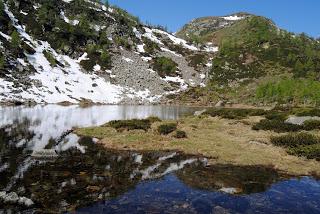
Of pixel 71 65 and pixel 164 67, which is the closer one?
pixel 71 65

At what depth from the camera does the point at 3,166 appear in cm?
2050

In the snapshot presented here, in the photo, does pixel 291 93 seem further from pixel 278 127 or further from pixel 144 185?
pixel 144 185

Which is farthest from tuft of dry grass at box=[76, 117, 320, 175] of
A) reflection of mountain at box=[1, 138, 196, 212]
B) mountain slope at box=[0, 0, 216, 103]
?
mountain slope at box=[0, 0, 216, 103]

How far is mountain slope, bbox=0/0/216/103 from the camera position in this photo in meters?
121

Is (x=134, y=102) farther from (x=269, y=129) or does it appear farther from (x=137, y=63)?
(x=269, y=129)

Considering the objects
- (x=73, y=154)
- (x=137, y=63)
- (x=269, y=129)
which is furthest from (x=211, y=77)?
(x=73, y=154)

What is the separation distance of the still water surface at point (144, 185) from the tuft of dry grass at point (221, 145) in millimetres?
1539

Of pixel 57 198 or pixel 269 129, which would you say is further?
pixel 269 129

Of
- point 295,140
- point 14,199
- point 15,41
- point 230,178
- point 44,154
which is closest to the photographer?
point 14,199

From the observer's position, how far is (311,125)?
36062mm

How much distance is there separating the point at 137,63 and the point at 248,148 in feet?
505

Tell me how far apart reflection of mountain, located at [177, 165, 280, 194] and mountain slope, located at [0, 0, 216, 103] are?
87055 mm

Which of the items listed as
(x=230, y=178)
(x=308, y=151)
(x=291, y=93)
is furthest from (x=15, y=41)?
(x=230, y=178)

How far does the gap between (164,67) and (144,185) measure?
6390 inches
